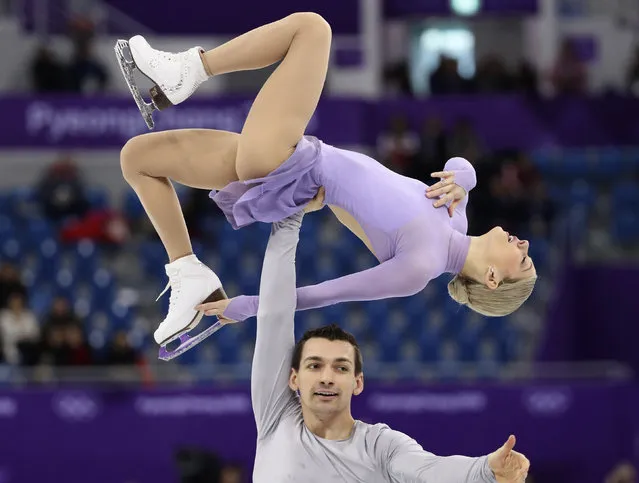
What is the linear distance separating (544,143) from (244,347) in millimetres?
3957

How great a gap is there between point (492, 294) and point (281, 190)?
2.84 feet

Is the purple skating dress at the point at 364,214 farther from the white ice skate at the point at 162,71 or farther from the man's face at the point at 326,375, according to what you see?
the white ice skate at the point at 162,71

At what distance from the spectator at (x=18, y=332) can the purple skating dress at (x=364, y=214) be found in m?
5.10

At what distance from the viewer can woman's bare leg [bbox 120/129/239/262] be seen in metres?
4.63

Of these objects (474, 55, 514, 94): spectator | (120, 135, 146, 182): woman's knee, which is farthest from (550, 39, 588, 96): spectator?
(120, 135, 146, 182): woman's knee

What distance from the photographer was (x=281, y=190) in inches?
178

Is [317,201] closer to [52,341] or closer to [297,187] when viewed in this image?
[297,187]

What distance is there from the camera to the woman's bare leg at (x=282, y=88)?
4496mm

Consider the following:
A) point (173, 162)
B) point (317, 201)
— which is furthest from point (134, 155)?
point (317, 201)

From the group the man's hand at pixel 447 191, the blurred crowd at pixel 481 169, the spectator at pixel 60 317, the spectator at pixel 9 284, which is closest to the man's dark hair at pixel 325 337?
the man's hand at pixel 447 191

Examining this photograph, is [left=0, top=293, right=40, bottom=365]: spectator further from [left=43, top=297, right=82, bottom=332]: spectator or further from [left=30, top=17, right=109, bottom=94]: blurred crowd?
[left=30, top=17, right=109, bottom=94]: blurred crowd

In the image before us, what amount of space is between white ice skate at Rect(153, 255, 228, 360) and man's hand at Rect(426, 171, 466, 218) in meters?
0.87

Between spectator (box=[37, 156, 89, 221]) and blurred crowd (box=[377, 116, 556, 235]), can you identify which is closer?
blurred crowd (box=[377, 116, 556, 235])

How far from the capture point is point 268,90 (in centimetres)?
452
